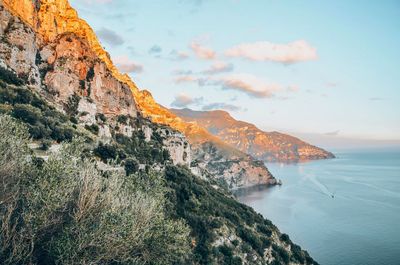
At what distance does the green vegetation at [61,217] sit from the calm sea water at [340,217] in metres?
62.8

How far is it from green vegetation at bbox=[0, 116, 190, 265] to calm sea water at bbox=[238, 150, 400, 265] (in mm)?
62753

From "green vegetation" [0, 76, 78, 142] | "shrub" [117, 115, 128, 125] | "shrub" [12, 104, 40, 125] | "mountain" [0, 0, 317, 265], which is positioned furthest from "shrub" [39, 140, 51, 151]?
"shrub" [117, 115, 128, 125]

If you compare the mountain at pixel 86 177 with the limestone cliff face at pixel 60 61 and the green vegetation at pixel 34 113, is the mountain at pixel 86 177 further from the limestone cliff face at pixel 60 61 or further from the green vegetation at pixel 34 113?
the limestone cliff face at pixel 60 61

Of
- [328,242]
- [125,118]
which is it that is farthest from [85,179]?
[328,242]

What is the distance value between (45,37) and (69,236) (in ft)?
246

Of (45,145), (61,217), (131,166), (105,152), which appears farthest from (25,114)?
(61,217)

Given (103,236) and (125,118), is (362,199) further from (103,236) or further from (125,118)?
(103,236)

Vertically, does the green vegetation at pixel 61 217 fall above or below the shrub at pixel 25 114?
below

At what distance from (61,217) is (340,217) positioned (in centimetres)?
10657

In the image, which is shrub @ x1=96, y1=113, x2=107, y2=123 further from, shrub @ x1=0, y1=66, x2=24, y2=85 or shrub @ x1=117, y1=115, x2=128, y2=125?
shrub @ x1=0, y1=66, x2=24, y2=85

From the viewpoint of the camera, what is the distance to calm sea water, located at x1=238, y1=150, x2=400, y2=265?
73.6 meters

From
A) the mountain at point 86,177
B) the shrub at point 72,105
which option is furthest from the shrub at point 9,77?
the shrub at point 72,105

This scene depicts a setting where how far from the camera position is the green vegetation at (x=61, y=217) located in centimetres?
1734

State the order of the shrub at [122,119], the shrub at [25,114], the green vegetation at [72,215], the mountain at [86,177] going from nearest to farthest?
1. the green vegetation at [72,215]
2. the mountain at [86,177]
3. the shrub at [25,114]
4. the shrub at [122,119]
